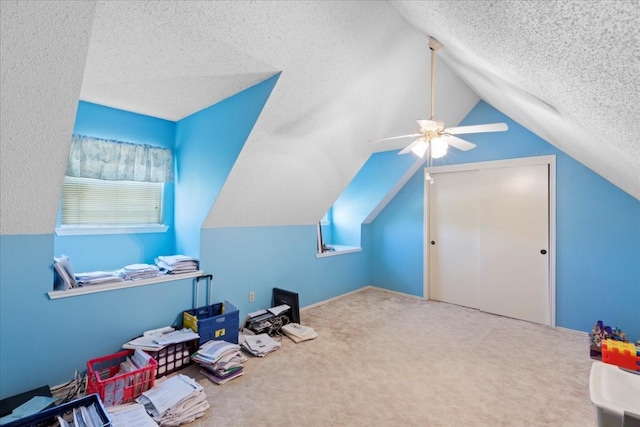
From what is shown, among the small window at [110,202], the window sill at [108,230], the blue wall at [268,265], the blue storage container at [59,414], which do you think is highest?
the small window at [110,202]

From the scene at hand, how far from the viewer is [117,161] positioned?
2922mm

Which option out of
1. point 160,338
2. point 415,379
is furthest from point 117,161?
point 415,379

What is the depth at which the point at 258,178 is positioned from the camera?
118 inches

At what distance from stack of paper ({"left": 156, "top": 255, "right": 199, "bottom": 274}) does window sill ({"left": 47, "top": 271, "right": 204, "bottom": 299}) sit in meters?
0.06

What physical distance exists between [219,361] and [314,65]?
2393 millimetres

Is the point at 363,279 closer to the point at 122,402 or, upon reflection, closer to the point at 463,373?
the point at 463,373

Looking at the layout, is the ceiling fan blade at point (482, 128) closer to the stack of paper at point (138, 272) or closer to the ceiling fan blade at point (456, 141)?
the ceiling fan blade at point (456, 141)

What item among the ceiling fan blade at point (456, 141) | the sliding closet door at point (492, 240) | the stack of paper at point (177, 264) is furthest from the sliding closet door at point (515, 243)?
the stack of paper at point (177, 264)

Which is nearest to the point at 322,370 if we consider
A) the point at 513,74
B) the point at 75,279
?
the point at 75,279

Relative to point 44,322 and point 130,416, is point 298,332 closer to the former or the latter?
point 130,416

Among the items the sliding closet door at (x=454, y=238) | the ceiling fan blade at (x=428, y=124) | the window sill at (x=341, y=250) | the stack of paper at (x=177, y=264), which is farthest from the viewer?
the window sill at (x=341, y=250)

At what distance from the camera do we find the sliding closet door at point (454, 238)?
4039 millimetres

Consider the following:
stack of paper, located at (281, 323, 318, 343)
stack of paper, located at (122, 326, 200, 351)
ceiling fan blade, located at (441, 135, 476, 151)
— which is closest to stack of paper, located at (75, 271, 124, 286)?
→ stack of paper, located at (122, 326, 200, 351)

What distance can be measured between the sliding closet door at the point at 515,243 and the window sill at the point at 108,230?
3.98 m
